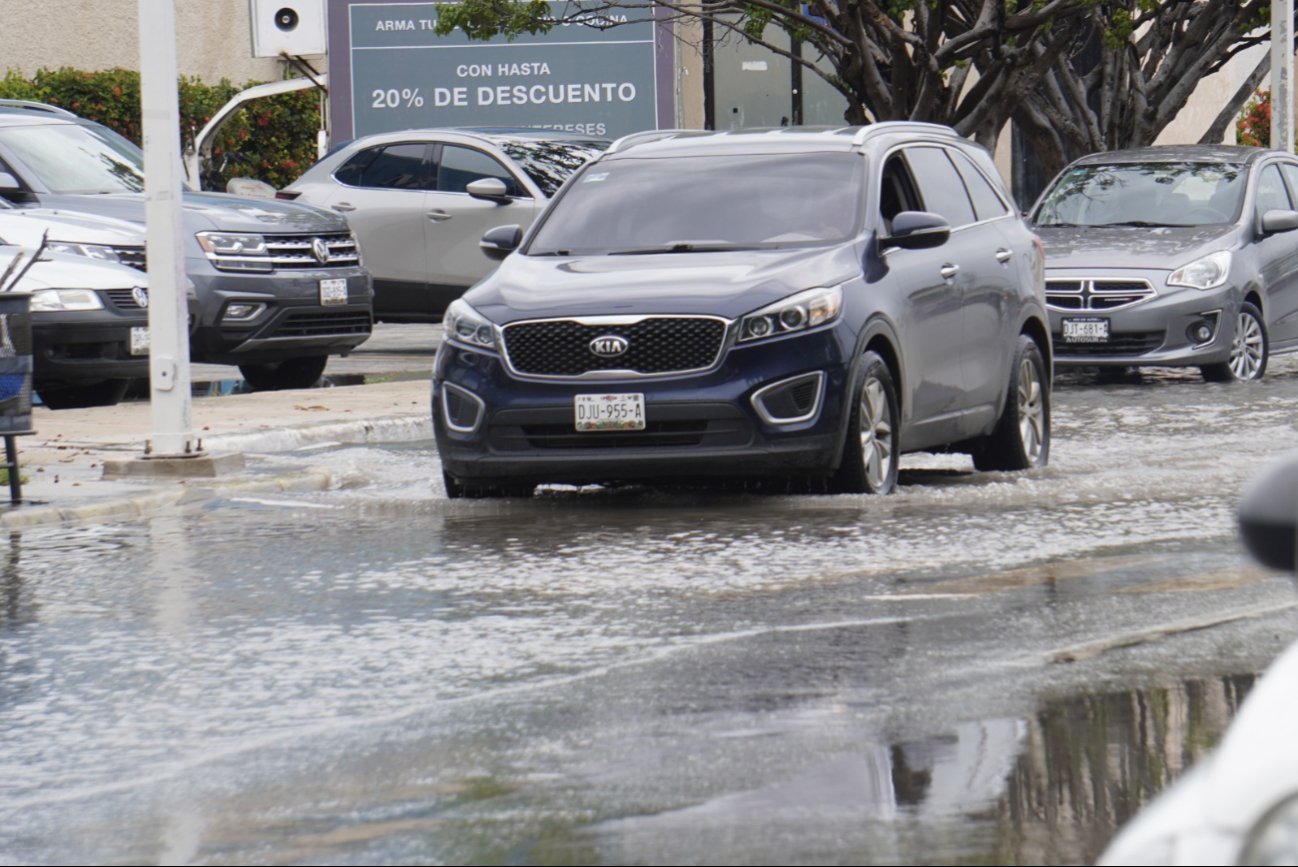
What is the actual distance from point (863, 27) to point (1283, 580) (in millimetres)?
16199

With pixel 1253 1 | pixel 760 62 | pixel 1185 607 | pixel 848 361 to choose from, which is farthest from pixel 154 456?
pixel 760 62

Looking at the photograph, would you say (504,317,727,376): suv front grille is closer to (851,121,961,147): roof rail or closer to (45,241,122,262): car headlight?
(851,121,961,147): roof rail

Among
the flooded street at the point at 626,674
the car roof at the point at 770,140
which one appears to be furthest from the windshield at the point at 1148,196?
the flooded street at the point at 626,674

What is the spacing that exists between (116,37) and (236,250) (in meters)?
19.5

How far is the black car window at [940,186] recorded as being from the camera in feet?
41.5

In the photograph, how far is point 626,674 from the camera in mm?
7203

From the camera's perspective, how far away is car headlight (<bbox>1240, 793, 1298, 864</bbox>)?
9.44ft

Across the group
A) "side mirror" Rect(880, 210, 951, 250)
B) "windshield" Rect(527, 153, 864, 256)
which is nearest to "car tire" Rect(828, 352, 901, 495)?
"side mirror" Rect(880, 210, 951, 250)

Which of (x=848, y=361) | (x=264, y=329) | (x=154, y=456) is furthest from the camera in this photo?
(x=264, y=329)

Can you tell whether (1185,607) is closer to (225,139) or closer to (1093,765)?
(1093,765)

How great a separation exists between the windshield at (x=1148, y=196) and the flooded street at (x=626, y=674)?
8.38 m

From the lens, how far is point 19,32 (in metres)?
35.6

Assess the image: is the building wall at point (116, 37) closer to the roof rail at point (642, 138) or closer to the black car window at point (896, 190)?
the roof rail at point (642, 138)

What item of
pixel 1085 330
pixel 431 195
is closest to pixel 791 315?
pixel 1085 330
